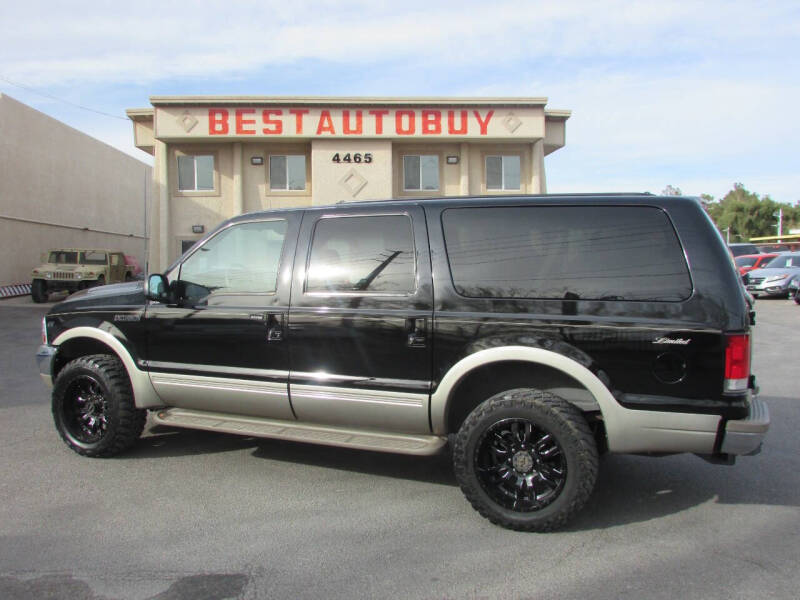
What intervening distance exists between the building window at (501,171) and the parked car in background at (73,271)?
1346cm

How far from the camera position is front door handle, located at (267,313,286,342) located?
14.3ft

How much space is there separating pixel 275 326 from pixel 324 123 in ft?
60.2

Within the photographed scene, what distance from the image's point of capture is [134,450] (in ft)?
17.1

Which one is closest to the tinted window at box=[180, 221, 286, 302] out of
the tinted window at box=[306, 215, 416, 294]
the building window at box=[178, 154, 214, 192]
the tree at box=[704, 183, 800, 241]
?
the tinted window at box=[306, 215, 416, 294]

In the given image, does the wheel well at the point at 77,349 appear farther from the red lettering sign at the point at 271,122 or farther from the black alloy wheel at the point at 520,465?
the red lettering sign at the point at 271,122

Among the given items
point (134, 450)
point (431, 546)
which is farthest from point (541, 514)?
point (134, 450)

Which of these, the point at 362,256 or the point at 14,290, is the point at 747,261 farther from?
the point at 14,290

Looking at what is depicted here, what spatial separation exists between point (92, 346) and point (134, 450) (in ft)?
3.05

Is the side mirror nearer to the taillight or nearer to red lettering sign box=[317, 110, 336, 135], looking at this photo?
the taillight

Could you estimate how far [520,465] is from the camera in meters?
3.74

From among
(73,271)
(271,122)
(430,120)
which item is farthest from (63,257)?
(430,120)

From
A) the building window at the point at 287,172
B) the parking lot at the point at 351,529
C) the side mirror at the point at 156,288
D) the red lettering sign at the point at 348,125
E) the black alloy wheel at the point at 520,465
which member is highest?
the red lettering sign at the point at 348,125

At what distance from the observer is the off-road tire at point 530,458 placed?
141 inches

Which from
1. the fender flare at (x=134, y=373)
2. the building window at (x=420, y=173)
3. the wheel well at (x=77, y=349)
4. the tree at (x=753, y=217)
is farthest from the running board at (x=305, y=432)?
the tree at (x=753, y=217)
